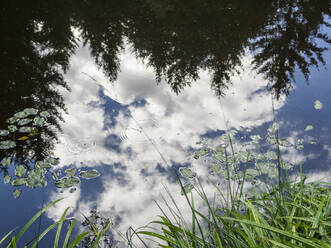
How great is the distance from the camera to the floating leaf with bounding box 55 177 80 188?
2534 mm

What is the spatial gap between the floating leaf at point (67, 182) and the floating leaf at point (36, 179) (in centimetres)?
15

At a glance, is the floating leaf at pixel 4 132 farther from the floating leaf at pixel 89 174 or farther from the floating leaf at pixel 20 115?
the floating leaf at pixel 89 174

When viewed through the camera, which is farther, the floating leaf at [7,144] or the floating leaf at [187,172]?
the floating leaf at [7,144]

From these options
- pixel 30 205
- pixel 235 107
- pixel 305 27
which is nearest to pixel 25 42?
pixel 30 205

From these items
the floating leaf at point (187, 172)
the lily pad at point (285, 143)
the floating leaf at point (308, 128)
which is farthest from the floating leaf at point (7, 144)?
the floating leaf at point (308, 128)

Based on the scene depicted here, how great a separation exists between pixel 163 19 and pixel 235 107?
3775 mm

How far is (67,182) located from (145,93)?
210 cm

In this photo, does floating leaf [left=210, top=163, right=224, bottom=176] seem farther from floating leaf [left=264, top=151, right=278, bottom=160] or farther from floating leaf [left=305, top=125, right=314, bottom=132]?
floating leaf [left=305, top=125, right=314, bottom=132]

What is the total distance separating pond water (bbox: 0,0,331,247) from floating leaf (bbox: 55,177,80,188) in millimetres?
62

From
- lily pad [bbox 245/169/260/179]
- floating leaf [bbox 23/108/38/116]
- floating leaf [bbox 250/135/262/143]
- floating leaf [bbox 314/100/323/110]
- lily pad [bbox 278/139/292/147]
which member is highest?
floating leaf [bbox 314/100/323/110]

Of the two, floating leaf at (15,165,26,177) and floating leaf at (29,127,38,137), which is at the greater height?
floating leaf at (29,127,38,137)

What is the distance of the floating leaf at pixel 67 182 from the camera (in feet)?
8.31

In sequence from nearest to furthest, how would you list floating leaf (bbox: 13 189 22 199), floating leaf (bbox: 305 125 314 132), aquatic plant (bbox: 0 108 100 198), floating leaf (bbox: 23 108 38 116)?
floating leaf (bbox: 13 189 22 199), aquatic plant (bbox: 0 108 100 198), floating leaf (bbox: 305 125 314 132), floating leaf (bbox: 23 108 38 116)

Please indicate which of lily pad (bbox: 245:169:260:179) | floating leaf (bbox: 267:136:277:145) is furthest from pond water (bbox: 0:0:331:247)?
lily pad (bbox: 245:169:260:179)
